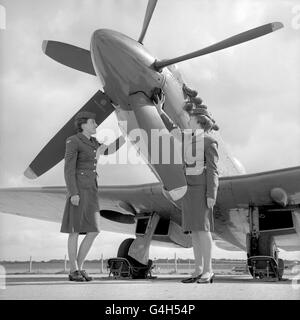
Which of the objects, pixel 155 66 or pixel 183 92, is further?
pixel 183 92

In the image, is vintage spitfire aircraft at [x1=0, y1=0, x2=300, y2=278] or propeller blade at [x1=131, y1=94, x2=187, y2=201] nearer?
propeller blade at [x1=131, y1=94, x2=187, y2=201]

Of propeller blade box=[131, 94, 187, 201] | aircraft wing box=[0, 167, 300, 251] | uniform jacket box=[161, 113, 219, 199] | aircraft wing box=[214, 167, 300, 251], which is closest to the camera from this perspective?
uniform jacket box=[161, 113, 219, 199]

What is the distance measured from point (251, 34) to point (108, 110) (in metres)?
2.83

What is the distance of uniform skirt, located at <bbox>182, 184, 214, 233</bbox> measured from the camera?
4.80 meters

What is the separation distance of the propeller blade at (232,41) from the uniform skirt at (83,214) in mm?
2501

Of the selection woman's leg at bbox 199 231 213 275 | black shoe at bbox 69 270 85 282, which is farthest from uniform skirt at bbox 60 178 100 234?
woman's leg at bbox 199 231 213 275

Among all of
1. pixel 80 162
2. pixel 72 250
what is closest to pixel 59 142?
pixel 80 162

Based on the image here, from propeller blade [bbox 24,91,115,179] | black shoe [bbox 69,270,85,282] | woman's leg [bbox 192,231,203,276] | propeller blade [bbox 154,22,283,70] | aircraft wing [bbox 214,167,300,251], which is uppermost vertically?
propeller blade [bbox 154,22,283,70]

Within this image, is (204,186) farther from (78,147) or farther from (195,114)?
(78,147)

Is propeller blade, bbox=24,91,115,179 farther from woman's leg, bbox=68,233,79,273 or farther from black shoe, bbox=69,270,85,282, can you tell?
black shoe, bbox=69,270,85,282

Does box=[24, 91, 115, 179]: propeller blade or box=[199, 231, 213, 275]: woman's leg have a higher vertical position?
box=[24, 91, 115, 179]: propeller blade

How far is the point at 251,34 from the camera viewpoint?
22.0 ft

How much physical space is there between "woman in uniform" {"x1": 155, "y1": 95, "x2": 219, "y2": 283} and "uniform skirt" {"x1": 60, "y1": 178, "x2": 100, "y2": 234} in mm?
1042
